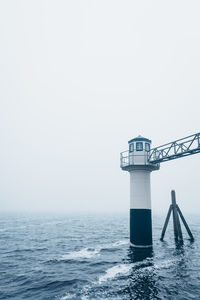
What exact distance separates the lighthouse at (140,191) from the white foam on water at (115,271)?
3807mm

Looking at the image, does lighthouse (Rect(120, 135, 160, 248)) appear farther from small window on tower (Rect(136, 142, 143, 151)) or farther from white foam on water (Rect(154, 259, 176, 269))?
white foam on water (Rect(154, 259, 176, 269))

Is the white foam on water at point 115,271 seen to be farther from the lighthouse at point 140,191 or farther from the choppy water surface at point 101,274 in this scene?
the lighthouse at point 140,191

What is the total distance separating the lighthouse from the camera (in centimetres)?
1883

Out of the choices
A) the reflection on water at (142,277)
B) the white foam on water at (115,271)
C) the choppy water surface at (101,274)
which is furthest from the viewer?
the white foam on water at (115,271)

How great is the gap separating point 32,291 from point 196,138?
55.0 feet

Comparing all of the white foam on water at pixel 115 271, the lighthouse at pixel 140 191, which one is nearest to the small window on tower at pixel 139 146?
the lighthouse at pixel 140 191

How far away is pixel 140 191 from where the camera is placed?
19516 mm

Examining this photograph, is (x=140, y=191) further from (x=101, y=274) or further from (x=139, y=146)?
(x=101, y=274)

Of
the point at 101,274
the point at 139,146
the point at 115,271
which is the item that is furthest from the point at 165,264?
the point at 139,146

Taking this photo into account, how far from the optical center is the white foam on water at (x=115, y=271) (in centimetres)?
1350

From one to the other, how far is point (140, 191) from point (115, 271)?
25.8ft

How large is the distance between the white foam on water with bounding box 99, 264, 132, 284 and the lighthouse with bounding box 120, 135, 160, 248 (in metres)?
3.81

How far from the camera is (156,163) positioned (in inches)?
777

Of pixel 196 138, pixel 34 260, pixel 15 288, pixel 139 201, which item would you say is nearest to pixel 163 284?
pixel 139 201
